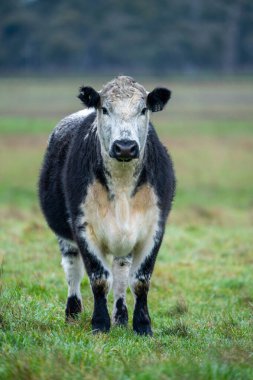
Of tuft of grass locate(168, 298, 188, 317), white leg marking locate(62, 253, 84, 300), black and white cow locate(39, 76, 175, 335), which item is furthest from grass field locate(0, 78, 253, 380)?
black and white cow locate(39, 76, 175, 335)

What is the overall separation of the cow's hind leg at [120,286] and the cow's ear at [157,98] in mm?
1552

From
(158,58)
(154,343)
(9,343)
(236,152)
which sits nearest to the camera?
(9,343)

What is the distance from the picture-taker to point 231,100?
65.2 m

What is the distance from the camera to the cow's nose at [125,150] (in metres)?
8.42

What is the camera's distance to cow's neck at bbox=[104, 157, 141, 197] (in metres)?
8.95

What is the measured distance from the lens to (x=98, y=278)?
9.04 meters

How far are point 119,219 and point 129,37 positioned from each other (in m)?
80.2

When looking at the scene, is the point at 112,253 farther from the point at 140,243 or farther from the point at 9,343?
the point at 9,343

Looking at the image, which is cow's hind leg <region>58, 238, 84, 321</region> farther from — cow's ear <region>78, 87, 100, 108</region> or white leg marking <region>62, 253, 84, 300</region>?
cow's ear <region>78, 87, 100, 108</region>

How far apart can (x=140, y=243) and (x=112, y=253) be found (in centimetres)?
29

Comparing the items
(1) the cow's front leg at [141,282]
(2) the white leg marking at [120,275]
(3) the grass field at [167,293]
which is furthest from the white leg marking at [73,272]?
(1) the cow's front leg at [141,282]

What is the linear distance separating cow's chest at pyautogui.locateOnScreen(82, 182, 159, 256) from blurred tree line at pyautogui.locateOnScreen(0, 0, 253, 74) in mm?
75719

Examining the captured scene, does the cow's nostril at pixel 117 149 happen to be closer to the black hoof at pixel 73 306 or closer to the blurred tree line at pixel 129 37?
the black hoof at pixel 73 306

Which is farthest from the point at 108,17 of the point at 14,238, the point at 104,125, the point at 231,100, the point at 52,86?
the point at 104,125
